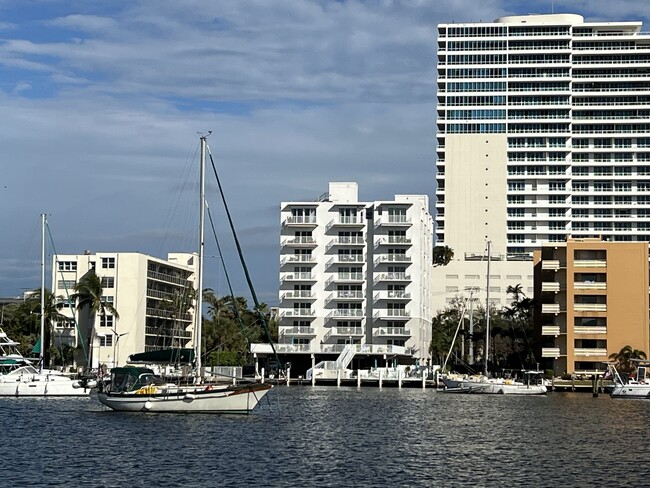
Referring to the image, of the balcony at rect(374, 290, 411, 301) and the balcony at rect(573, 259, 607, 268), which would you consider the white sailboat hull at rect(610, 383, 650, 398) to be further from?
the balcony at rect(374, 290, 411, 301)

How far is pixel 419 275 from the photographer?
462ft

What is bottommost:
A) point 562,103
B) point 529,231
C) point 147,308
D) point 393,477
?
point 393,477

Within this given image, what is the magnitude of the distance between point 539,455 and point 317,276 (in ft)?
301

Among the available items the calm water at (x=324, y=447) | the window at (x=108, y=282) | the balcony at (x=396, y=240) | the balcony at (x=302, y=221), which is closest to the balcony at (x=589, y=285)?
the balcony at (x=396, y=240)

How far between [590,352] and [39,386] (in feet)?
219

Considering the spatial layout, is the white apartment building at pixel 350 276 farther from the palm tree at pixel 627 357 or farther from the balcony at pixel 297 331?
the palm tree at pixel 627 357

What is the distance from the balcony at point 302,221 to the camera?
5576 inches

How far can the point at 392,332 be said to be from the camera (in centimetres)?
13825

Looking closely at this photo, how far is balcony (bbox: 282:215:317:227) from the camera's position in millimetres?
141625

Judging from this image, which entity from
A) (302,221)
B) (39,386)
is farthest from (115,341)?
(39,386)

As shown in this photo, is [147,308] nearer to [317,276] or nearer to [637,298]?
[317,276]

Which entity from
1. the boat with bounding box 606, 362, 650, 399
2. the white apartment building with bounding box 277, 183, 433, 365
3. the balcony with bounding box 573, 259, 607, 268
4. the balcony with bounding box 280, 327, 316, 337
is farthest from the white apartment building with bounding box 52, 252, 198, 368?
the boat with bounding box 606, 362, 650, 399

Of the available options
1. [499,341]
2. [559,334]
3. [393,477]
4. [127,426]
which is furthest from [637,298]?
[393,477]

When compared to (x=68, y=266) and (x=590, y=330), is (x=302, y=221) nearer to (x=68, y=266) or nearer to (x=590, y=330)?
(x=68, y=266)
